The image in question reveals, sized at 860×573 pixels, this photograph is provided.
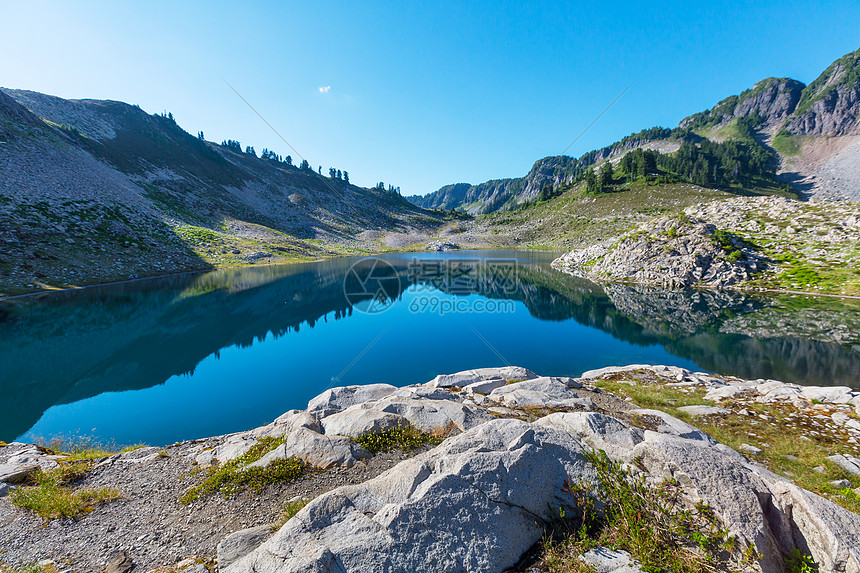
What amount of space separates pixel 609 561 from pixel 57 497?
38.7ft

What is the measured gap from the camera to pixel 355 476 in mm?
7758

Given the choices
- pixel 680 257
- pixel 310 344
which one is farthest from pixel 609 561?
pixel 680 257

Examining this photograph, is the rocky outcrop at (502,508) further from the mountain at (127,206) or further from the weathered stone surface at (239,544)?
the mountain at (127,206)

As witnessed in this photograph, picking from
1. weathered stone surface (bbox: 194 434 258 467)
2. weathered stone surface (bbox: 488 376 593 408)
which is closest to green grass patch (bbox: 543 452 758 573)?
weathered stone surface (bbox: 488 376 593 408)

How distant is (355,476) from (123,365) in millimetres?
28153

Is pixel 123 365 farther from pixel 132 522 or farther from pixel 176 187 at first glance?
pixel 176 187

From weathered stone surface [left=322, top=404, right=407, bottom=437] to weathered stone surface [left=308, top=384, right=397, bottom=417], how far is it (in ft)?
7.79

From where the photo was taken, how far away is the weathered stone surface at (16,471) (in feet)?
26.7

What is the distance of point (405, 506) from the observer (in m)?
5.33

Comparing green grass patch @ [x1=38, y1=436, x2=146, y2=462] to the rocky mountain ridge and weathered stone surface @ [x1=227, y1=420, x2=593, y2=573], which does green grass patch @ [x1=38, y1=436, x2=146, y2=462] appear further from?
the rocky mountain ridge

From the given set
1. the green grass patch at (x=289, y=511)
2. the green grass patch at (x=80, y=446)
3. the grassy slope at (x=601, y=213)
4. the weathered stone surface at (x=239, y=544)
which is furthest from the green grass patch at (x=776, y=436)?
the grassy slope at (x=601, y=213)

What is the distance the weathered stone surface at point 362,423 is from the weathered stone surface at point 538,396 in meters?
A: 5.84

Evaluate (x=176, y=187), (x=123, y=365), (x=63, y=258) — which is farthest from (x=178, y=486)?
(x=176, y=187)

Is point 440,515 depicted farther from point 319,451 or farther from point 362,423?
point 362,423
